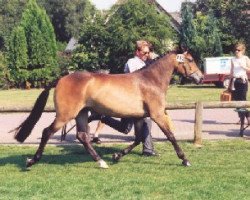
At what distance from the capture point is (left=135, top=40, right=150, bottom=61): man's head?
9.19m

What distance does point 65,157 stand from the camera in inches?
366

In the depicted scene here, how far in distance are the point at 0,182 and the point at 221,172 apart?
121 inches

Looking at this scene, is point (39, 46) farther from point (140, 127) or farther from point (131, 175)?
point (131, 175)

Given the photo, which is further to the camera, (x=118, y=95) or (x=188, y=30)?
(x=188, y=30)

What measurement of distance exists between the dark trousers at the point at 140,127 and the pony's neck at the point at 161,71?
2.69 ft

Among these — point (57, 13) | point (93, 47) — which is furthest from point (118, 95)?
point (57, 13)

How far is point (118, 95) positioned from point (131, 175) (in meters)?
1.25

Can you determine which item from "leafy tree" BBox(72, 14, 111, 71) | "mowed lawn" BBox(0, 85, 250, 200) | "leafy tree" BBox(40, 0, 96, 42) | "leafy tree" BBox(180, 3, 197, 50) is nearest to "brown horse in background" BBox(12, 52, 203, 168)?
"mowed lawn" BBox(0, 85, 250, 200)

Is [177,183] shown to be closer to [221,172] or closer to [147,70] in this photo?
[221,172]

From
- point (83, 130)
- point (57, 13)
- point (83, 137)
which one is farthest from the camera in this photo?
point (57, 13)

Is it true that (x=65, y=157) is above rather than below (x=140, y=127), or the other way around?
below

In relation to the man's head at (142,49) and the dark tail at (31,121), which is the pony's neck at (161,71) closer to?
the man's head at (142,49)

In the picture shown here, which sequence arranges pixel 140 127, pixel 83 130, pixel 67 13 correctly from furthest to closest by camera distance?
pixel 67 13, pixel 140 127, pixel 83 130

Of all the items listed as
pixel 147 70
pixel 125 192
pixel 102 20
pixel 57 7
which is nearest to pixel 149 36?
pixel 102 20
